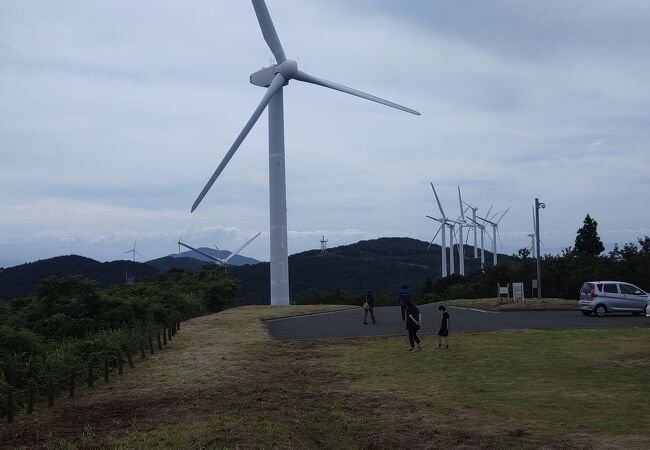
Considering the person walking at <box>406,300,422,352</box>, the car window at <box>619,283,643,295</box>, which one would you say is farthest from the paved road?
the person walking at <box>406,300,422,352</box>

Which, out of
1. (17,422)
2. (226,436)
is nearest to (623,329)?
(226,436)

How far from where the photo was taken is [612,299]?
2511 centimetres

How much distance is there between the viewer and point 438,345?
17422 millimetres

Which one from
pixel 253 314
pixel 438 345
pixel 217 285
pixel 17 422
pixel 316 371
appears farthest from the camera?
pixel 217 285

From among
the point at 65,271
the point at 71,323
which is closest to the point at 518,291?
the point at 71,323

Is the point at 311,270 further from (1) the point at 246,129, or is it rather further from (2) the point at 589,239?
(1) the point at 246,129

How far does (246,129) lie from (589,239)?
4417 cm

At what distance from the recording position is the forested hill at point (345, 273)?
97.6m

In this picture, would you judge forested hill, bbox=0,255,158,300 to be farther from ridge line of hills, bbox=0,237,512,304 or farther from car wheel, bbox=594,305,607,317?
car wheel, bbox=594,305,607,317

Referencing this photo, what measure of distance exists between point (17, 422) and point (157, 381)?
3073mm

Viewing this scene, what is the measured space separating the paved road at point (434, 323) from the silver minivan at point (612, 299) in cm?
36

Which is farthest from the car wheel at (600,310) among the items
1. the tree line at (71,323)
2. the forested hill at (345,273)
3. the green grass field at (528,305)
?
the forested hill at (345,273)

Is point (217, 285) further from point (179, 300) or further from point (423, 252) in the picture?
point (423, 252)

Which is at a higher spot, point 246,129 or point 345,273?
point 246,129
